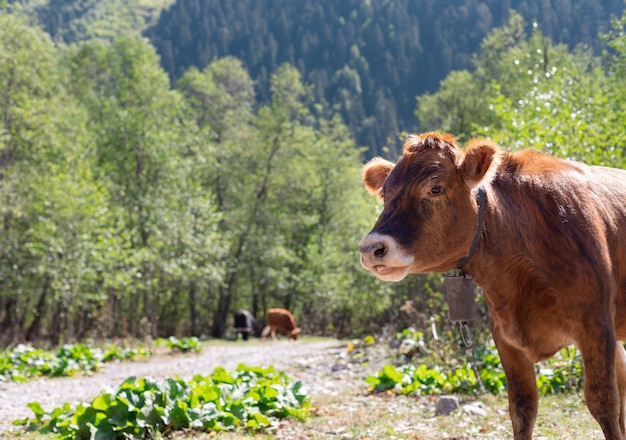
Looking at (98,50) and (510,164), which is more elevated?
(98,50)

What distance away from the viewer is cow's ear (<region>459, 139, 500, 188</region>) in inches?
155

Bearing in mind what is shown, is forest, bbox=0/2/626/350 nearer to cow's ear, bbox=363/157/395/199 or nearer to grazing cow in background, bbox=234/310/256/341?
grazing cow in background, bbox=234/310/256/341

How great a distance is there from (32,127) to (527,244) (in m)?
26.2

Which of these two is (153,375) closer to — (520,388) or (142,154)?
(520,388)

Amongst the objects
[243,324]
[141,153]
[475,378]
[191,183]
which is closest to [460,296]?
[475,378]

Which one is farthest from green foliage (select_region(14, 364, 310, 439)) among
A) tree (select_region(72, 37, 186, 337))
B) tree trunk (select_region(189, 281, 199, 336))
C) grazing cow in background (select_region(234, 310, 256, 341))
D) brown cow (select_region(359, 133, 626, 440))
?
tree trunk (select_region(189, 281, 199, 336))

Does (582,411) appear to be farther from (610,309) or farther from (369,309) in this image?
(369,309)

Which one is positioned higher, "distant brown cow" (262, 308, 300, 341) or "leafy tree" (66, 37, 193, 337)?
"leafy tree" (66, 37, 193, 337)

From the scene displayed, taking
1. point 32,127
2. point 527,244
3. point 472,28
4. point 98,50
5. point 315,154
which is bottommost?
point 527,244

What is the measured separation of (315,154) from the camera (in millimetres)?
41844

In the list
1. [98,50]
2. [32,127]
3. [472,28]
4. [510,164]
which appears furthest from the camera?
[472,28]

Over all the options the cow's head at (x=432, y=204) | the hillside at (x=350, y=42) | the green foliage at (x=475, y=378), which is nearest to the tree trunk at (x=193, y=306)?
the green foliage at (x=475, y=378)

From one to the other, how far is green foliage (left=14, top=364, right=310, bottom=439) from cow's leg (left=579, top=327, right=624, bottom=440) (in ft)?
13.2

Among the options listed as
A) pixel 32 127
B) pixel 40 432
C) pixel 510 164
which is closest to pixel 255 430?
pixel 40 432
